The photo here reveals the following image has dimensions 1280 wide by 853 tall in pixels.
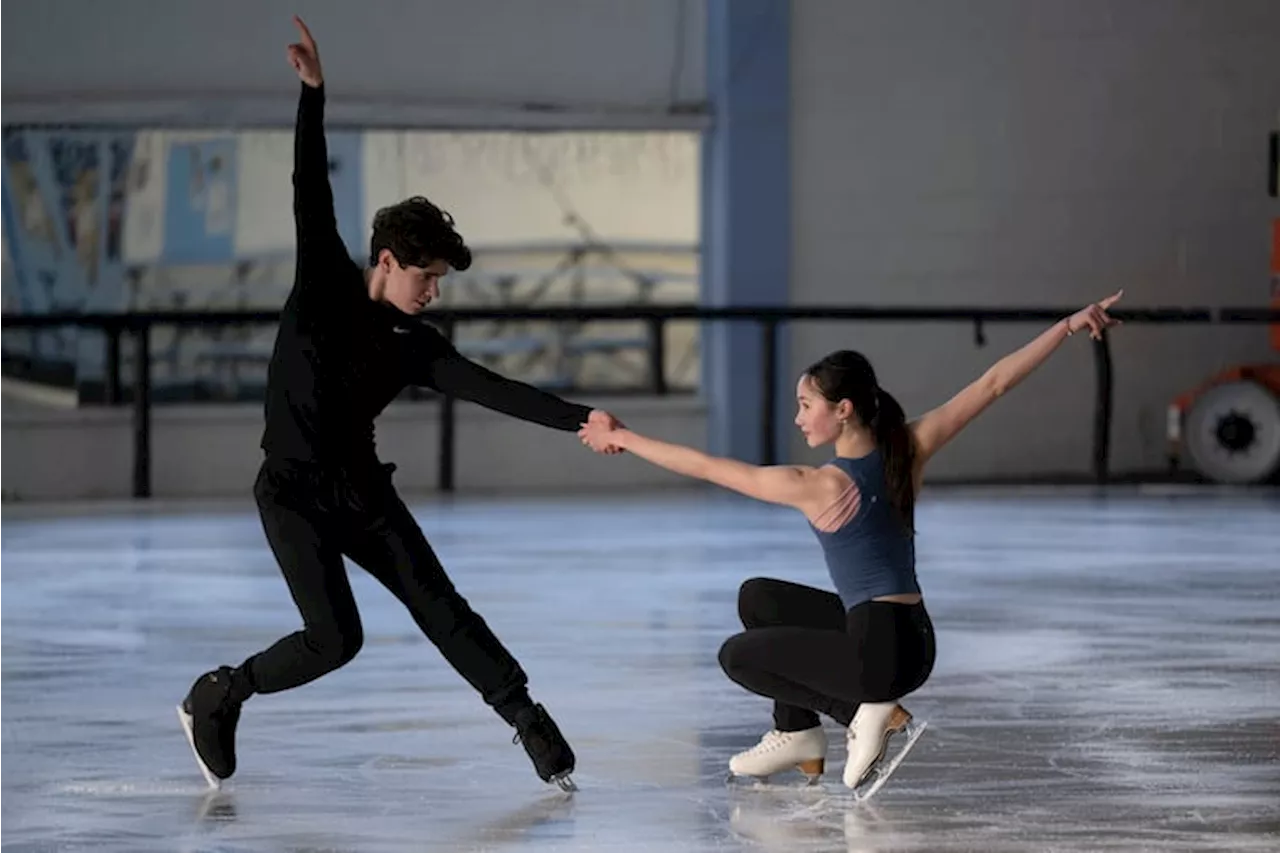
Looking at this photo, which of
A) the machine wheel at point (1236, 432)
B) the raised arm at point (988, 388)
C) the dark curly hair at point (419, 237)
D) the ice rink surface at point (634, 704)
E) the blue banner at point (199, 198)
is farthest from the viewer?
the blue banner at point (199, 198)

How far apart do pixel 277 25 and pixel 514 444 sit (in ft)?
9.21

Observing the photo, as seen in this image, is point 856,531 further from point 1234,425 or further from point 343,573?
point 1234,425

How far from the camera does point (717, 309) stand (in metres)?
15.2

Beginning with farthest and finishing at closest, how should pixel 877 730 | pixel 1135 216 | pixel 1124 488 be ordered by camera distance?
pixel 1135 216 → pixel 1124 488 → pixel 877 730

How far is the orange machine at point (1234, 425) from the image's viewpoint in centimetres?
1492

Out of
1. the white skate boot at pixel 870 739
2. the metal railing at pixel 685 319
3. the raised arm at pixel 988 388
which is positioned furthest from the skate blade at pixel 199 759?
the metal railing at pixel 685 319

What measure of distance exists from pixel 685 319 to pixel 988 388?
9776mm

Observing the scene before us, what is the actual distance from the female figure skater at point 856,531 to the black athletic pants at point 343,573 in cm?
44

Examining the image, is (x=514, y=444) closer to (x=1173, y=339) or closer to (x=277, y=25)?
(x=277, y=25)

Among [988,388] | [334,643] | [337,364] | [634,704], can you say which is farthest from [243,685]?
[988,388]

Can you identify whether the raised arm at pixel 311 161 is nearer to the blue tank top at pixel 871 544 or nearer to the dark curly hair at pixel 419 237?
the dark curly hair at pixel 419 237

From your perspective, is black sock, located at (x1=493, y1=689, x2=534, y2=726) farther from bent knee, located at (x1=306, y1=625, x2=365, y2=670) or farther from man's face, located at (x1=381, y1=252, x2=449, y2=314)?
man's face, located at (x1=381, y1=252, x2=449, y2=314)

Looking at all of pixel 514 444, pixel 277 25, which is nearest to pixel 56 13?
pixel 277 25

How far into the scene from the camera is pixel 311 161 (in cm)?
525
